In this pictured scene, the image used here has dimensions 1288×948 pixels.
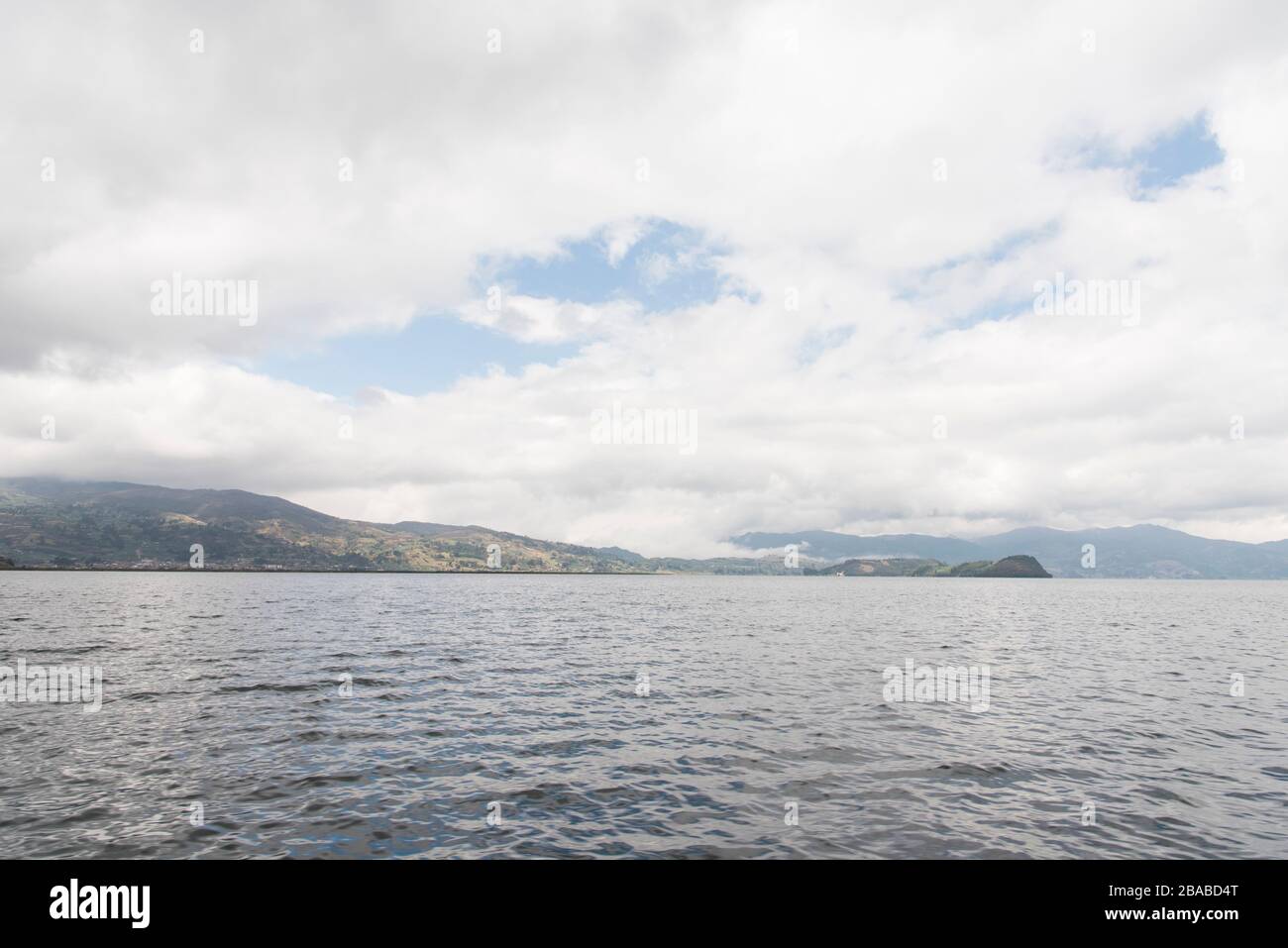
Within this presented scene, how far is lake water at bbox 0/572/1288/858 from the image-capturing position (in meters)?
18.5

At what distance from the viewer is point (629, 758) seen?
26.5m

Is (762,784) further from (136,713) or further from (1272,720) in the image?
(1272,720)

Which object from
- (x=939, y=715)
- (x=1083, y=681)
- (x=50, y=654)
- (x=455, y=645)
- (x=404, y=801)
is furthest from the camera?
(x=455, y=645)

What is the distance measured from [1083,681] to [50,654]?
271ft

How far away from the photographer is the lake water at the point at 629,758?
18547mm
